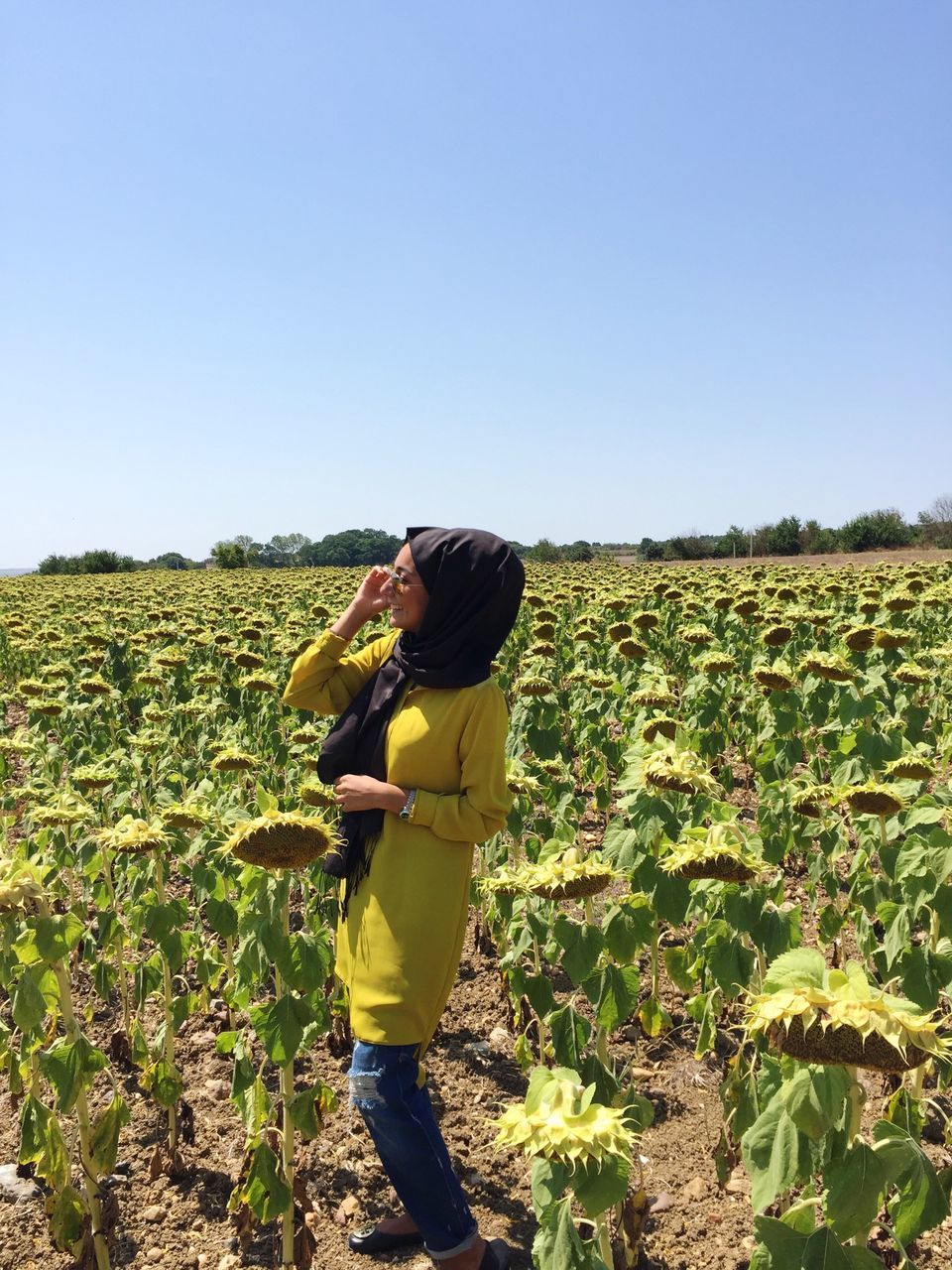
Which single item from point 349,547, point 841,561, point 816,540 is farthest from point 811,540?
point 349,547

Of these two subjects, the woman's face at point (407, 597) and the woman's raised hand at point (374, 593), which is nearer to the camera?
the woman's face at point (407, 597)

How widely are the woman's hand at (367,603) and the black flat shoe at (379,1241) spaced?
188cm

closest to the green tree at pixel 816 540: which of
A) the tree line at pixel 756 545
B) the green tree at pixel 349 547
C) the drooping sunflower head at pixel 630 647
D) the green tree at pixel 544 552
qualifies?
the tree line at pixel 756 545

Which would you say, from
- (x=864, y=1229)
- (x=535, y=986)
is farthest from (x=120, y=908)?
(x=864, y=1229)

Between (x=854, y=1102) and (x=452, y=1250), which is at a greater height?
(x=854, y=1102)

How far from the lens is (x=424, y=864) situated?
257cm

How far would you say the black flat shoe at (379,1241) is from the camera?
9.53ft

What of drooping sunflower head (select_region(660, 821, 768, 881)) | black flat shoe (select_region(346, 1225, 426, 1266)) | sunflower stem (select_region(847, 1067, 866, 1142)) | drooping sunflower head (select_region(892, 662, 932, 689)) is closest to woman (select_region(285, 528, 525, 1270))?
black flat shoe (select_region(346, 1225, 426, 1266))

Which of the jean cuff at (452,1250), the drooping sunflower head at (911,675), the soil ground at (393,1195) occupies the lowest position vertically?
the soil ground at (393,1195)

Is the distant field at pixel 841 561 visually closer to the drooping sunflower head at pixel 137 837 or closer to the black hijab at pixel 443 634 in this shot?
the black hijab at pixel 443 634

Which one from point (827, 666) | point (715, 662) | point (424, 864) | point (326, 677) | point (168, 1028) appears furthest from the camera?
point (715, 662)

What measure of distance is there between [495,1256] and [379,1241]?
44 cm

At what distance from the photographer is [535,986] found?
3012mm

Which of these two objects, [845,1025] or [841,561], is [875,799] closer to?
[845,1025]
